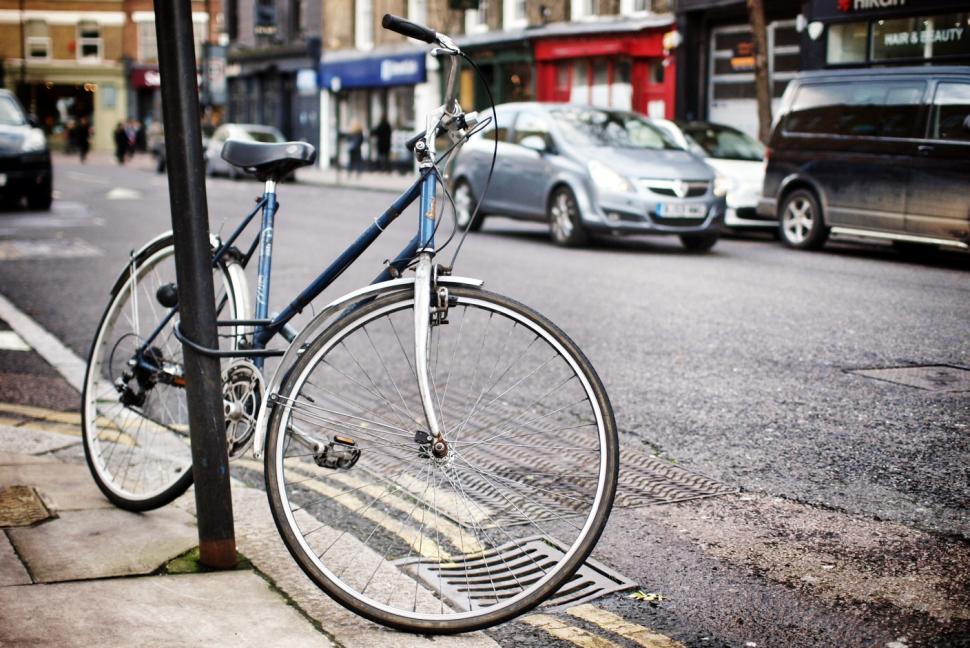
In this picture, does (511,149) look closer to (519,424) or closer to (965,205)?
(965,205)

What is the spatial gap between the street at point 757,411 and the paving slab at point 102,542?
1.16 m

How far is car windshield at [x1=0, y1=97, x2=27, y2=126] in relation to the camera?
18562mm

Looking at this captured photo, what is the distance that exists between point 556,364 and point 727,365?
147 inches

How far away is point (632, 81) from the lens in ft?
96.6

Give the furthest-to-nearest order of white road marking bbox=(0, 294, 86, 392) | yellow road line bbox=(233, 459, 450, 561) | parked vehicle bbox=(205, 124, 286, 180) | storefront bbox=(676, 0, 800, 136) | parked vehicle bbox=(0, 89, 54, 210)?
parked vehicle bbox=(205, 124, 286, 180)
storefront bbox=(676, 0, 800, 136)
parked vehicle bbox=(0, 89, 54, 210)
white road marking bbox=(0, 294, 86, 392)
yellow road line bbox=(233, 459, 450, 561)

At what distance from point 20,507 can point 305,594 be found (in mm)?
1318

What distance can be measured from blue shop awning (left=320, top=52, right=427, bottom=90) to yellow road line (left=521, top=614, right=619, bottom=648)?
3597cm

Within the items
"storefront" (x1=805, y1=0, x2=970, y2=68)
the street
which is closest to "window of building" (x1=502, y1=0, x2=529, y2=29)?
"storefront" (x1=805, y1=0, x2=970, y2=68)

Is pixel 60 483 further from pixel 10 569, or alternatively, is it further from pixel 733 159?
pixel 733 159

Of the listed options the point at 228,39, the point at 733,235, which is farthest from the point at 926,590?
the point at 228,39

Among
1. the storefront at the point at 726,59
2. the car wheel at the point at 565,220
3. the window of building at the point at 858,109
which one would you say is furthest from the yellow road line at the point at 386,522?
the storefront at the point at 726,59

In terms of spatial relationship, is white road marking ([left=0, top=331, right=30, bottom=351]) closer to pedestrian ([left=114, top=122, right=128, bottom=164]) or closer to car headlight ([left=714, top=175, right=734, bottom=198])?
car headlight ([left=714, top=175, right=734, bottom=198])

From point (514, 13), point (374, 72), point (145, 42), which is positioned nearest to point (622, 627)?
point (514, 13)

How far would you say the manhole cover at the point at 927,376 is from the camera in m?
6.19
